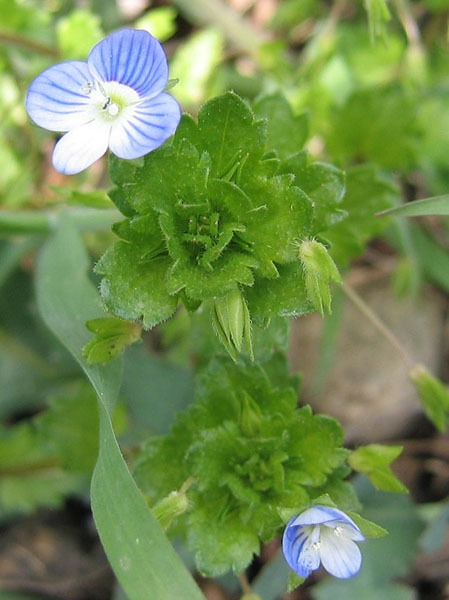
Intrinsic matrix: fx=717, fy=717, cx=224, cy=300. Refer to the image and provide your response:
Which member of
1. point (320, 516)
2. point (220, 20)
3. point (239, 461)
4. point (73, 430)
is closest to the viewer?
point (320, 516)

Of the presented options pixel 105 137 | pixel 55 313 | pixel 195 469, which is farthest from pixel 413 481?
pixel 105 137

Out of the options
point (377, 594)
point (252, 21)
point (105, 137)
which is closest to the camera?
point (105, 137)

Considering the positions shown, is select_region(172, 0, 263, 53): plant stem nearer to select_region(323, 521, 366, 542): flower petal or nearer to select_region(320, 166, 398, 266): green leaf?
select_region(320, 166, 398, 266): green leaf

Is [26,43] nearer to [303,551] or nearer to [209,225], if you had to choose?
[209,225]

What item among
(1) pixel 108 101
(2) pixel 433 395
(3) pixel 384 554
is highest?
(1) pixel 108 101

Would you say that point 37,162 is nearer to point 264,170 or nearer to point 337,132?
point 337,132

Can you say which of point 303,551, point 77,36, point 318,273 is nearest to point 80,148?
point 318,273

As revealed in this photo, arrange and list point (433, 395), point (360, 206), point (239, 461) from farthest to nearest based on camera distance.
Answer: point (360, 206), point (433, 395), point (239, 461)
